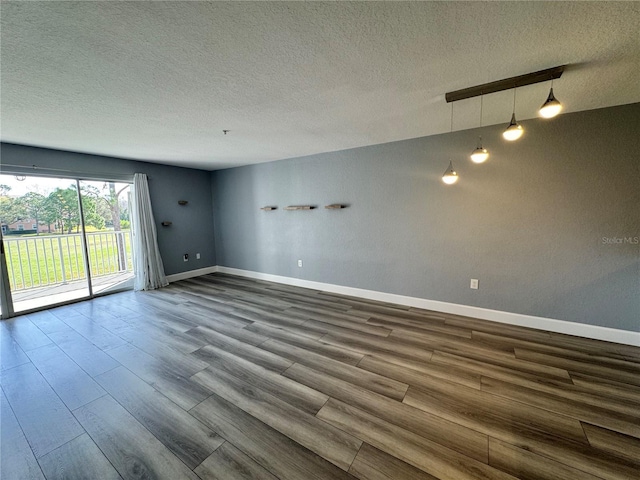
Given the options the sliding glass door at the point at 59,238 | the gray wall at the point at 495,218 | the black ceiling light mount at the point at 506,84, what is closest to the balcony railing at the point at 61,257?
the sliding glass door at the point at 59,238

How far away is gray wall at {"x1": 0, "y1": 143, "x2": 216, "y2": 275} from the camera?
12.4 feet

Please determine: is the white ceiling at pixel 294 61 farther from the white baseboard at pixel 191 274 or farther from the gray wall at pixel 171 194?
the white baseboard at pixel 191 274

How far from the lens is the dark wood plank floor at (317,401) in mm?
1378

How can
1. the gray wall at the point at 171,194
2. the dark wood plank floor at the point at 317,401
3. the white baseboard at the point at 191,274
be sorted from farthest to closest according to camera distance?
the white baseboard at the point at 191,274 < the gray wall at the point at 171,194 < the dark wood plank floor at the point at 317,401

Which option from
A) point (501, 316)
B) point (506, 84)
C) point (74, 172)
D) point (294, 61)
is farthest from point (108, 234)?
point (501, 316)

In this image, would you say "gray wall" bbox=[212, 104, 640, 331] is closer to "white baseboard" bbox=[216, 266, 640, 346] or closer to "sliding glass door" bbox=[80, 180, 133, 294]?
"white baseboard" bbox=[216, 266, 640, 346]

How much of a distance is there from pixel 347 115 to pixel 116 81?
206 cm

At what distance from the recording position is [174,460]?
1406mm

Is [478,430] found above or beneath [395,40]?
beneath

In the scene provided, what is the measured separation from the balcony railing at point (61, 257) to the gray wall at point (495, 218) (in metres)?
3.81

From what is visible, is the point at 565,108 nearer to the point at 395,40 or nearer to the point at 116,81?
the point at 395,40

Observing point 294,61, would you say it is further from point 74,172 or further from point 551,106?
point 74,172

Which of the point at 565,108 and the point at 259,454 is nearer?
the point at 259,454

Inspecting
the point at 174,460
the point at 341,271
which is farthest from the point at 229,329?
the point at 341,271
